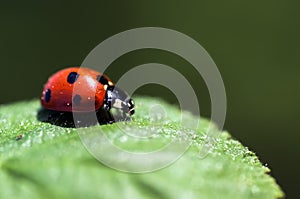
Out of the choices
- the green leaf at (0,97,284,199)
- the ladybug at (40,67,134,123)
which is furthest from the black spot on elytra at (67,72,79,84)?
the green leaf at (0,97,284,199)

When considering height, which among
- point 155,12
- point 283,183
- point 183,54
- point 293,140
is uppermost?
point 155,12

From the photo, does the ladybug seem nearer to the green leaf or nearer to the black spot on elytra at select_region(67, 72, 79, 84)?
the black spot on elytra at select_region(67, 72, 79, 84)

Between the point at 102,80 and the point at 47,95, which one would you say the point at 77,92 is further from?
the point at 47,95

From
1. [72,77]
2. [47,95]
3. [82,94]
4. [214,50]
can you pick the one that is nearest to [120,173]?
[82,94]

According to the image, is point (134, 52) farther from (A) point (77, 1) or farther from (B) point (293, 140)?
(B) point (293, 140)

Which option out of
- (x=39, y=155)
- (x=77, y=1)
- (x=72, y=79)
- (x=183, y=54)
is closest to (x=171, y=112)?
(x=72, y=79)

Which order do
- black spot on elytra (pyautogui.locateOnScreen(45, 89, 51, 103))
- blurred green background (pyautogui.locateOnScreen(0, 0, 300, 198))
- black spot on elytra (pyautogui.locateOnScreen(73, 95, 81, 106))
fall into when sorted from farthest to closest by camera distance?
1. blurred green background (pyautogui.locateOnScreen(0, 0, 300, 198))
2. black spot on elytra (pyautogui.locateOnScreen(45, 89, 51, 103))
3. black spot on elytra (pyautogui.locateOnScreen(73, 95, 81, 106))

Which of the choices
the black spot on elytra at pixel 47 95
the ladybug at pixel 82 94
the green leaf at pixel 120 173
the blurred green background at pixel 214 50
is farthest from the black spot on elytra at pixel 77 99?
the blurred green background at pixel 214 50
